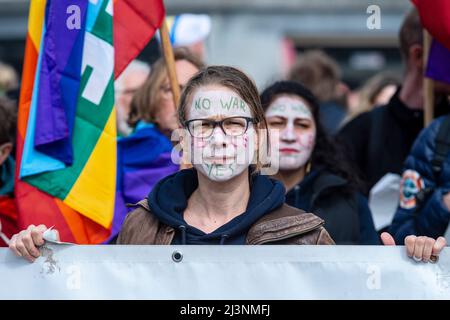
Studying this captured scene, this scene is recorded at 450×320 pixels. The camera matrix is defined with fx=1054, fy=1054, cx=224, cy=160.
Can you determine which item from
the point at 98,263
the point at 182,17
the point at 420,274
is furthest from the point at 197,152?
the point at 182,17

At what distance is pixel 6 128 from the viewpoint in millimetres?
5035

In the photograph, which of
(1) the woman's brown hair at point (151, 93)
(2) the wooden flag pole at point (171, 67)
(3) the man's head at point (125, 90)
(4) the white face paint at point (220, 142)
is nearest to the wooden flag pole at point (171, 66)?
(2) the wooden flag pole at point (171, 67)

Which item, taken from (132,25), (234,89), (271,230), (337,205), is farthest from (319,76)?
(271,230)

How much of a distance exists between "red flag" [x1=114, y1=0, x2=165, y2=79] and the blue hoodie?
3.70ft

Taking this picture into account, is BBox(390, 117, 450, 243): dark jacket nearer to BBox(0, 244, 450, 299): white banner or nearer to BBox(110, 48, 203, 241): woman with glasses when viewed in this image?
BBox(110, 48, 203, 241): woman with glasses

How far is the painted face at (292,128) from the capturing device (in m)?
4.86

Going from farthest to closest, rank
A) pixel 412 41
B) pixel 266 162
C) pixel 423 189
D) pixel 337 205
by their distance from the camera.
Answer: pixel 412 41 < pixel 337 205 < pixel 423 189 < pixel 266 162

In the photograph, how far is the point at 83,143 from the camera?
4465mm

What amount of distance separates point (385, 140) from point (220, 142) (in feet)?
8.08

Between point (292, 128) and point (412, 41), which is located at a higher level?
point (412, 41)

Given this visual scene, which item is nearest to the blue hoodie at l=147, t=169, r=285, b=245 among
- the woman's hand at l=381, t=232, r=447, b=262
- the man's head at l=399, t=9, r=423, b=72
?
the woman's hand at l=381, t=232, r=447, b=262

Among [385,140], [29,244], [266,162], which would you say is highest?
[385,140]

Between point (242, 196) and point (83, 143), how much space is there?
1.05 m

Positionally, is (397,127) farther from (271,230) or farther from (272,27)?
(272,27)
